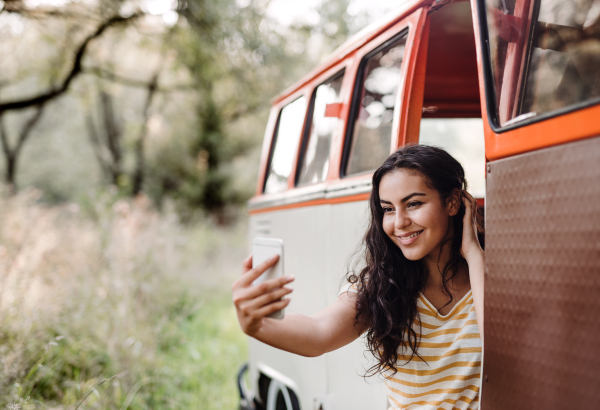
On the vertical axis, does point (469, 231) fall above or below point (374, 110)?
below

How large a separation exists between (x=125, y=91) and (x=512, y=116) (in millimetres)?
20650

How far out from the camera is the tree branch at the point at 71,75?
27.0 ft

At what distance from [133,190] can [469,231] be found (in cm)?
1690

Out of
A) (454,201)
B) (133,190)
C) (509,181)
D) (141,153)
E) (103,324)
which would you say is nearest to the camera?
(509,181)

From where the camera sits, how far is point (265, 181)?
4.39 m

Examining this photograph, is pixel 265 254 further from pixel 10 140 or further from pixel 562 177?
pixel 10 140

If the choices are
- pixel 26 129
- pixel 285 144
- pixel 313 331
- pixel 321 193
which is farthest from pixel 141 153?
pixel 313 331

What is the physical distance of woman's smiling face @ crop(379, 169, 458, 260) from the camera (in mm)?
1772

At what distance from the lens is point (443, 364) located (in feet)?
5.62

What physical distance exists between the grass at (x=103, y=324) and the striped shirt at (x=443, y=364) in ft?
4.63

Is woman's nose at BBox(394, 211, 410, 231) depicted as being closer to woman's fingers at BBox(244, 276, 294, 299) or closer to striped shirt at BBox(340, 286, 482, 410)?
striped shirt at BBox(340, 286, 482, 410)

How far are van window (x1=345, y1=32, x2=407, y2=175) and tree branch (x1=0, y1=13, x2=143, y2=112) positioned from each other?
23.1 ft

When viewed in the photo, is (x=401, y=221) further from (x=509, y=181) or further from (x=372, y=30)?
(x=372, y=30)

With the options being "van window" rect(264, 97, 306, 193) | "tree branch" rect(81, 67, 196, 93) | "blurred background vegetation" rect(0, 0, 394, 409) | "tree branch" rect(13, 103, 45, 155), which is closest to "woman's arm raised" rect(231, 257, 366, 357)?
"blurred background vegetation" rect(0, 0, 394, 409)
